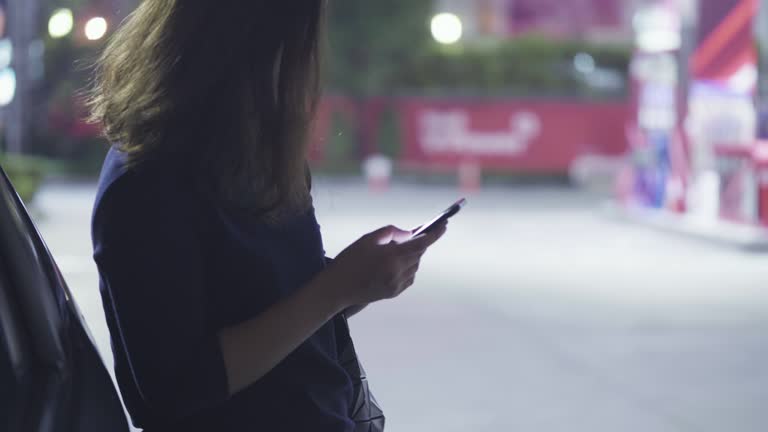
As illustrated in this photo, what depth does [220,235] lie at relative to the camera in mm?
1481

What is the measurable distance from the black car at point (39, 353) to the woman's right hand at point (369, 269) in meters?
0.34

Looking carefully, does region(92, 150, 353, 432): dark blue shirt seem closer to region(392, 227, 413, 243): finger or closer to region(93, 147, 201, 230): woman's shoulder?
region(93, 147, 201, 230): woman's shoulder

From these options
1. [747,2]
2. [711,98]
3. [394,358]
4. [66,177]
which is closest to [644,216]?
[711,98]

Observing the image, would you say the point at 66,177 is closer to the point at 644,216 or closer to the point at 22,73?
the point at 22,73

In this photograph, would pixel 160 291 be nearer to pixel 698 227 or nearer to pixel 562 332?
pixel 562 332

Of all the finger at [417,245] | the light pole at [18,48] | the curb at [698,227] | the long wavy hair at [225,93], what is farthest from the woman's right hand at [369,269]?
the light pole at [18,48]

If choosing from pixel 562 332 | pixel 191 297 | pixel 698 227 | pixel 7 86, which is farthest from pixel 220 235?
pixel 7 86

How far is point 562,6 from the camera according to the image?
32125 millimetres

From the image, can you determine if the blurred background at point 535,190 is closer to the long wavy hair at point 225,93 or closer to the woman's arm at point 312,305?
the long wavy hair at point 225,93

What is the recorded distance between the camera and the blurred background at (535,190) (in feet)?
20.4

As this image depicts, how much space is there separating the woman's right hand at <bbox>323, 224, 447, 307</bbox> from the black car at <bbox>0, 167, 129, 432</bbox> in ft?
1.13

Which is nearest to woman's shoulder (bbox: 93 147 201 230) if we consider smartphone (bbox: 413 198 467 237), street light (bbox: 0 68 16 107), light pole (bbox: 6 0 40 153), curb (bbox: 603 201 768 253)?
smartphone (bbox: 413 198 467 237)

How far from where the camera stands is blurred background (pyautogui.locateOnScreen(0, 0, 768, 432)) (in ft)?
20.4

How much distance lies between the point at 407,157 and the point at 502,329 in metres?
17.7
